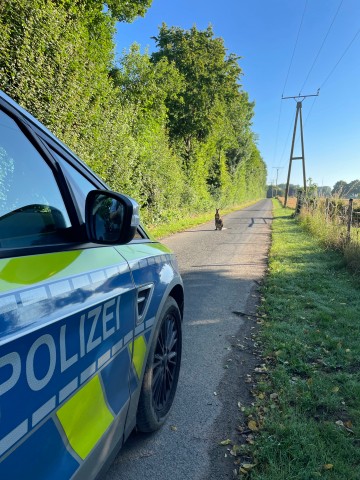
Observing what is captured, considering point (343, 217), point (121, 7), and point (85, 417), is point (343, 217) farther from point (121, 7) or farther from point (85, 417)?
point (121, 7)

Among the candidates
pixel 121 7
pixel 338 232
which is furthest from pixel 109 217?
pixel 121 7

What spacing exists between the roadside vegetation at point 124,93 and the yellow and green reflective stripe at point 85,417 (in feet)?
25.3

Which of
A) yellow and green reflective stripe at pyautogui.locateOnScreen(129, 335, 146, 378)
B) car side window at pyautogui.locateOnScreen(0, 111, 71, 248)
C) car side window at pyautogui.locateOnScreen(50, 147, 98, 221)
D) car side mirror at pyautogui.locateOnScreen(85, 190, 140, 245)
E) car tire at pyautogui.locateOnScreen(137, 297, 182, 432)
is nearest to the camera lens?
car side window at pyautogui.locateOnScreen(0, 111, 71, 248)

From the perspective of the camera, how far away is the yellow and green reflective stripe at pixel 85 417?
1.26m

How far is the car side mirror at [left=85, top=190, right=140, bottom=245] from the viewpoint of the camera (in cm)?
159

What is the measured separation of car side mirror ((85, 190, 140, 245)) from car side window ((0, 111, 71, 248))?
0.14 meters

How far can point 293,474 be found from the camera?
7.25ft

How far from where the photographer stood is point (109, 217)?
165 cm

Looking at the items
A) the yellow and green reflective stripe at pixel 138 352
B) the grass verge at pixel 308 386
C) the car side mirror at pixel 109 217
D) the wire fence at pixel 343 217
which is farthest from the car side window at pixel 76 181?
the wire fence at pixel 343 217

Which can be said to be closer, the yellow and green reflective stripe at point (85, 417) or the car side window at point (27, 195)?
the yellow and green reflective stripe at point (85, 417)

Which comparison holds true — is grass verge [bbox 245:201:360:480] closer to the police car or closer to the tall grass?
the police car

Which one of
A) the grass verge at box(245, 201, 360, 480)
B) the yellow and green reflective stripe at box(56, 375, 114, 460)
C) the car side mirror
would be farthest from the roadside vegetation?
the yellow and green reflective stripe at box(56, 375, 114, 460)

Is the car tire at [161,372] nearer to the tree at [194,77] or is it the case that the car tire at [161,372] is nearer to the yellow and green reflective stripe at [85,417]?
the yellow and green reflective stripe at [85,417]

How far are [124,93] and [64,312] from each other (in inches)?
561
